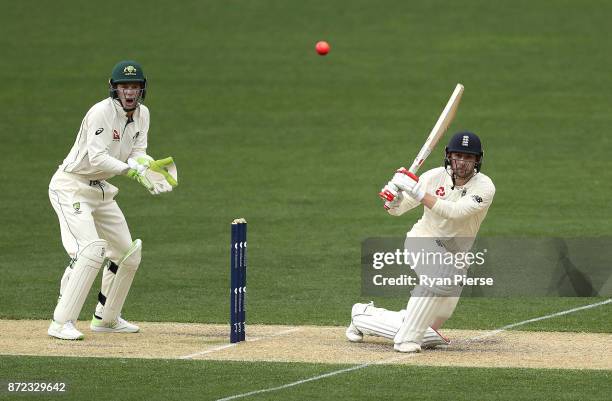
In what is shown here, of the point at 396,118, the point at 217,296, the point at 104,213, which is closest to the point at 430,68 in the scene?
the point at 396,118

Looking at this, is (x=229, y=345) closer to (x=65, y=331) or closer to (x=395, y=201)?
(x=65, y=331)

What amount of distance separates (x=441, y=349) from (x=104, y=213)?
10.7 feet

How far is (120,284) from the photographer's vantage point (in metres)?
12.2

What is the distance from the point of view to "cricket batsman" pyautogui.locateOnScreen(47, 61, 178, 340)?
11.6 meters

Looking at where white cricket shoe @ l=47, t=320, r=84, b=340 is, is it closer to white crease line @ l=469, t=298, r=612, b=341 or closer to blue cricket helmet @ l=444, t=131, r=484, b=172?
white crease line @ l=469, t=298, r=612, b=341

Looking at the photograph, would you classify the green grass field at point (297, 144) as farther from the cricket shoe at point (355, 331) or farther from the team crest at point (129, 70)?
the team crest at point (129, 70)

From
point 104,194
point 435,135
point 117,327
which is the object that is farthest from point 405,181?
point 117,327

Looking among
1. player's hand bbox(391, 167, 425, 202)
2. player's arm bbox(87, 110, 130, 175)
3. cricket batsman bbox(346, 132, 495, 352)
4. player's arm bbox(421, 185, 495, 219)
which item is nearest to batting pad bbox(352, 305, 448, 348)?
cricket batsman bbox(346, 132, 495, 352)

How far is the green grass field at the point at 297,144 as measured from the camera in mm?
12643

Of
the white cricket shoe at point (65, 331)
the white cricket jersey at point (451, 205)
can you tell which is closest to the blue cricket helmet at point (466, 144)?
the white cricket jersey at point (451, 205)

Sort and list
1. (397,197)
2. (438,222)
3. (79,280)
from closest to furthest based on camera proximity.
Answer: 1. (397,197)
2. (438,222)
3. (79,280)

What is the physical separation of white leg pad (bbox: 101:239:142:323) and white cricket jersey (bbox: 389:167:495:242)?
8.03 feet

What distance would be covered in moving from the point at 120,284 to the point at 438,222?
299cm

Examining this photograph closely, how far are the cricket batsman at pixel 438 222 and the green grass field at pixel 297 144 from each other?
2.74ft
